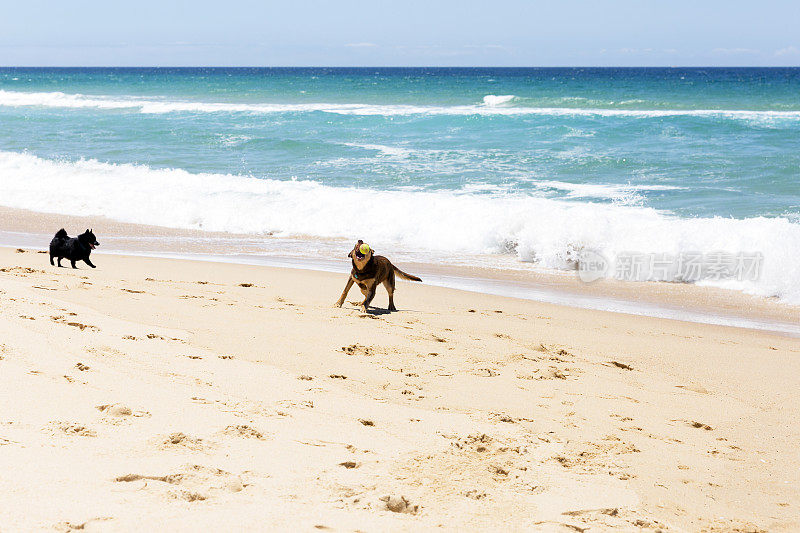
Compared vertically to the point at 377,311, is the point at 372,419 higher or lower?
lower

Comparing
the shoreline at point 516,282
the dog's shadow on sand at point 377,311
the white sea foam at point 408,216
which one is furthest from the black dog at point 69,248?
the white sea foam at point 408,216

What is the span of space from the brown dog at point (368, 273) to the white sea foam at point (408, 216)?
3742mm

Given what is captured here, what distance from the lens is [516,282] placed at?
30.7ft

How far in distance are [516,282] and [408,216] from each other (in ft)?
11.8

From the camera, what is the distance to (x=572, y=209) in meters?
12.1

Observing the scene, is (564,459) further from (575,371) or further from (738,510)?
(575,371)

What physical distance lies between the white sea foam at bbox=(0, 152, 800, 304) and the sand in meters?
3.21

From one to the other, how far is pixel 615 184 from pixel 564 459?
1266 cm

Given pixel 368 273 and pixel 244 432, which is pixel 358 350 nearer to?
pixel 368 273

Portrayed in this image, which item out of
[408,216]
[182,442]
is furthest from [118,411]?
[408,216]

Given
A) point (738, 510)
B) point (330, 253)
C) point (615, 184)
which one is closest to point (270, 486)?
point (738, 510)
